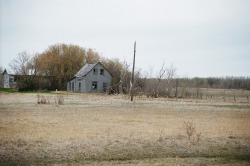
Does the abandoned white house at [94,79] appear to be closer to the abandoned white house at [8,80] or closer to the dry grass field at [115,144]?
the abandoned white house at [8,80]

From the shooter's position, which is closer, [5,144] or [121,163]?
[121,163]

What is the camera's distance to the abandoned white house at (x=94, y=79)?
60.6 metres

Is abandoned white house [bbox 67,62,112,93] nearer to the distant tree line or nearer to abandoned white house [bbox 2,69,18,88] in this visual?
the distant tree line

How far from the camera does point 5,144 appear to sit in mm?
11109

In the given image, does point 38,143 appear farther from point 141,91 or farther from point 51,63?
point 51,63

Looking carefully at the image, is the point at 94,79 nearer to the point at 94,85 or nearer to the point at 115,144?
the point at 94,85

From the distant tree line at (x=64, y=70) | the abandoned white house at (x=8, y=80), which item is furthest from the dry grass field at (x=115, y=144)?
the abandoned white house at (x=8, y=80)

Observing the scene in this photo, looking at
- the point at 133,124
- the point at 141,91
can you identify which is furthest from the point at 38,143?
the point at 141,91

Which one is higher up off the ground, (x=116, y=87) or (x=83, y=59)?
(x=83, y=59)

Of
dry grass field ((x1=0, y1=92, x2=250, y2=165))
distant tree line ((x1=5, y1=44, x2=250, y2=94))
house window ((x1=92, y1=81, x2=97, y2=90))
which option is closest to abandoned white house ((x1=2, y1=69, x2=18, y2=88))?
distant tree line ((x1=5, y1=44, x2=250, y2=94))

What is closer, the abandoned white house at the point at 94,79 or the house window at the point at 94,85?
the abandoned white house at the point at 94,79

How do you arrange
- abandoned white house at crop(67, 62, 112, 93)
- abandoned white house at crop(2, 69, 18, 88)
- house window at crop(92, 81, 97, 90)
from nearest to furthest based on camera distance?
abandoned white house at crop(67, 62, 112, 93) < house window at crop(92, 81, 97, 90) < abandoned white house at crop(2, 69, 18, 88)

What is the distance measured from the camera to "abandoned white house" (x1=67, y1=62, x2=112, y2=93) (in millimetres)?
60594

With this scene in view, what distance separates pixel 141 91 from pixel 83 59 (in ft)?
77.1
